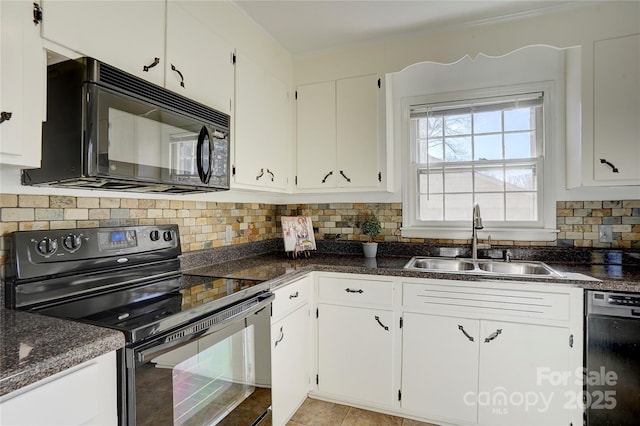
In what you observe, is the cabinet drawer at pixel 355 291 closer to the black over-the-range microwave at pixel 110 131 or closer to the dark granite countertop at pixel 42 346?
the black over-the-range microwave at pixel 110 131

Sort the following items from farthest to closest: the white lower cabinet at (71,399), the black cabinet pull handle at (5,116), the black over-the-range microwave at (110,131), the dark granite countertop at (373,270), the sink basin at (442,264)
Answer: the sink basin at (442,264) < the dark granite countertop at (373,270) < the black over-the-range microwave at (110,131) < the black cabinet pull handle at (5,116) < the white lower cabinet at (71,399)

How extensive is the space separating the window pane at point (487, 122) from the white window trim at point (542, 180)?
14 cm

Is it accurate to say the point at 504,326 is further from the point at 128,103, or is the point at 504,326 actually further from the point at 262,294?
the point at 128,103

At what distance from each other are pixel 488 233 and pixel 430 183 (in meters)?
0.55

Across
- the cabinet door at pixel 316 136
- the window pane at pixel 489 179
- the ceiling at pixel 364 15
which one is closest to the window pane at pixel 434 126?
the window pane at pixel 489 179

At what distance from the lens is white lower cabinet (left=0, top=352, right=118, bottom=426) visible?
2.30 feet

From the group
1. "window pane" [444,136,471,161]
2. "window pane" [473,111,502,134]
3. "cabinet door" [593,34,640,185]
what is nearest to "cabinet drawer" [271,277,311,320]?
"window pane" [444,136,471,161]

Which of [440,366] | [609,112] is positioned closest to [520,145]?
[609,112]

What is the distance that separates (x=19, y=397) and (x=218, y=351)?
637mm

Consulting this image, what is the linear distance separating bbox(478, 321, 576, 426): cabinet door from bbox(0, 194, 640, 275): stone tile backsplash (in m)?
0.76

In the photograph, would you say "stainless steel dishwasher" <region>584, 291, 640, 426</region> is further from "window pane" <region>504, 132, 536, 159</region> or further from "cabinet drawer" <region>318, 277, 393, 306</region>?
"window pane" <region>504, 132, 536, 159</region>

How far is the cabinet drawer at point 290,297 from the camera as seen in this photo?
69.4 inches

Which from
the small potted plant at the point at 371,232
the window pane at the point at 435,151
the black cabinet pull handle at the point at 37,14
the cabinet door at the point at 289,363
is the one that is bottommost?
the cabinet door at the point at 289,363

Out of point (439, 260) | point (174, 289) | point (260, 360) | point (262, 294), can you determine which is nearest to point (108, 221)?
point (174, 289)
